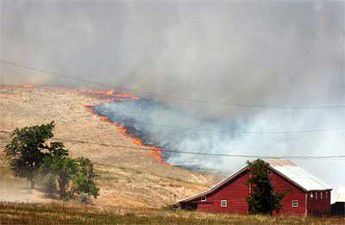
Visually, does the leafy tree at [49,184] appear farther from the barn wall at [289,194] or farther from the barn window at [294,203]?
the barn window at [294,203]

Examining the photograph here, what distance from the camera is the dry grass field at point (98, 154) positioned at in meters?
99.7

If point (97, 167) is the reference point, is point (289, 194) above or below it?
below

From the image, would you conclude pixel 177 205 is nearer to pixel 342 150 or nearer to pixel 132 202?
pixel 132 202

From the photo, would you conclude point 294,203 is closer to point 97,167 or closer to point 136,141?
point 97,167

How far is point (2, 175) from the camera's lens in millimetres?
100500

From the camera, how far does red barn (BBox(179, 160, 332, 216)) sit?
7544cm

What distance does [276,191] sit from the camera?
74625 mm

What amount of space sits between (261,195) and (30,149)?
31.1m

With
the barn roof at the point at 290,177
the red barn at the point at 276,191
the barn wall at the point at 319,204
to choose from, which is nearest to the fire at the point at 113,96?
the barn roof at the point at 290,177

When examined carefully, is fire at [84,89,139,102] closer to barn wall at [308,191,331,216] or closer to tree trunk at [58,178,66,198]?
tree trunk at [58,178,66,198]

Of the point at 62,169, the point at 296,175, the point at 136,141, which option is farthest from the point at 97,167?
the point at 296,175

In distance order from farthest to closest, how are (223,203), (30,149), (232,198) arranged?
(30,149)
(223,203)
(232,198)

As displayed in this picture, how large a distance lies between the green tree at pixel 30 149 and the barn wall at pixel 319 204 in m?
31.3

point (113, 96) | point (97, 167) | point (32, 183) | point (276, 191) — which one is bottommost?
point (276, 191)
